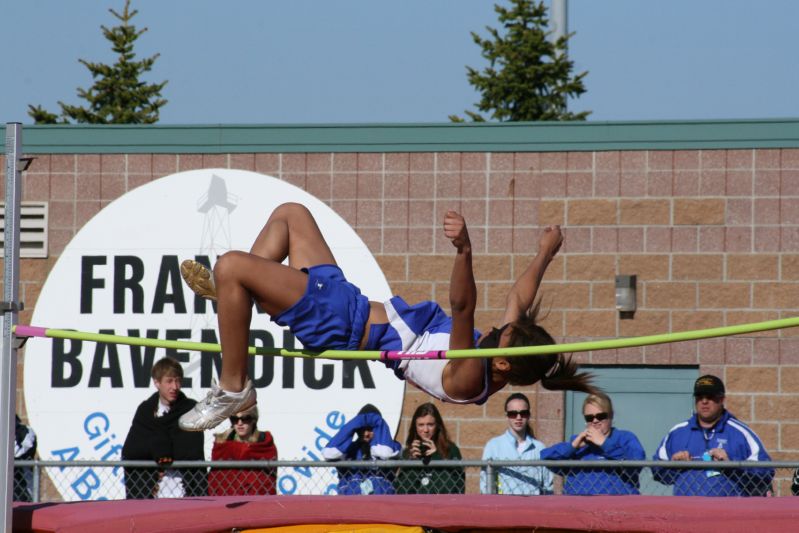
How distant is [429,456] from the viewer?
8.05 meters

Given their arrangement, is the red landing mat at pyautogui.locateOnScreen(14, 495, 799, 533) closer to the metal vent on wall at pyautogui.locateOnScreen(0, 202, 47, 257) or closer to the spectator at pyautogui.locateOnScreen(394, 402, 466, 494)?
the spectator at pyautogui.locateOnScreen(394, 402, 466, 494)

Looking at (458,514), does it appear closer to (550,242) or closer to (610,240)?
(550,242)

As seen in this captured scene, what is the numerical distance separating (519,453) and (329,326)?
2910mm

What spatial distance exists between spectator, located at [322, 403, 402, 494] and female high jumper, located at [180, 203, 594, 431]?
1719 millimetres

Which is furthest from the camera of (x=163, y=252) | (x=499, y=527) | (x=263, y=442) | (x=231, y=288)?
(x=163, y=252)

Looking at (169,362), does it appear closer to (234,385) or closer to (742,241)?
(234,385)

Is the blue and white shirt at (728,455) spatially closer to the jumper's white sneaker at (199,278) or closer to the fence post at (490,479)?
the fence post at (490,479)

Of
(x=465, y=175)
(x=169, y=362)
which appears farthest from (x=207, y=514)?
(x=465, y=175)

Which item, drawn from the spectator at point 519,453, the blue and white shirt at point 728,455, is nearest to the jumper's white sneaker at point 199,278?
the spectator at point 519,453

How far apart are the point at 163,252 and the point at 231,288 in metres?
4.91

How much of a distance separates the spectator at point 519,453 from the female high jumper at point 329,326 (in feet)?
6.02

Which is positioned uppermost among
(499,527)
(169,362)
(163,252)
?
(163,252)

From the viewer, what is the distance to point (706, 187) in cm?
1011

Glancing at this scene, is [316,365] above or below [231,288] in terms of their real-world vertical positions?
below
